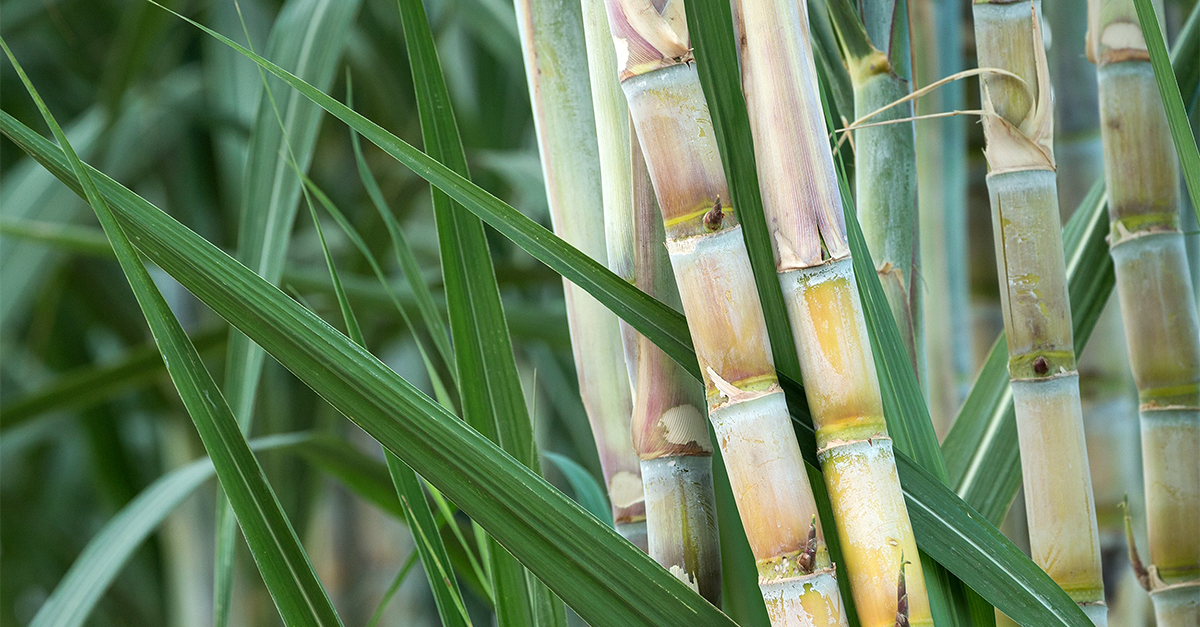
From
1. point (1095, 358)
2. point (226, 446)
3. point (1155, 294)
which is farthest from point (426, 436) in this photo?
point (1095, 358)

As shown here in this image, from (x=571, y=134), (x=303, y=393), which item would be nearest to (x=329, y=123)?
(x=303, y=393)

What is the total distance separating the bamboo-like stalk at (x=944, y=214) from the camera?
378 millimetres

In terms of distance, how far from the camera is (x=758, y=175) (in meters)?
0.13

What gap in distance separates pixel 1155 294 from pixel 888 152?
0.25 feet

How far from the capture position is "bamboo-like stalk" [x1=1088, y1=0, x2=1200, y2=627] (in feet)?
0.66

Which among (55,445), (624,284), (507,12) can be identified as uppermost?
(507,12)

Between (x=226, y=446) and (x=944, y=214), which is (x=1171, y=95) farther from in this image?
(x=944, y=214)

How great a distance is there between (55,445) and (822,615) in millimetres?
807

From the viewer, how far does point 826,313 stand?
0.42 feet

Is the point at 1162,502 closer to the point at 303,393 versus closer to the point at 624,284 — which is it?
the point at 624,284

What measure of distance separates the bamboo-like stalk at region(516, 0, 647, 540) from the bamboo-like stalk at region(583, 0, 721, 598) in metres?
0.02

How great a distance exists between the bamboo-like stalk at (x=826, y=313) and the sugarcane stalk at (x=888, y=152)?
0.06m

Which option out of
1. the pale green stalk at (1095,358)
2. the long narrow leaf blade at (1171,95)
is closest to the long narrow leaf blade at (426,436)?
the long narrow leaf blade at (1171,95)

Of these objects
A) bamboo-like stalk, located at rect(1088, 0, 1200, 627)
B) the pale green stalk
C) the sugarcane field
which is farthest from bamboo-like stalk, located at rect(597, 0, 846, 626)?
the pale green stalk
